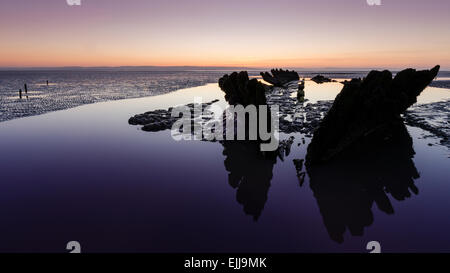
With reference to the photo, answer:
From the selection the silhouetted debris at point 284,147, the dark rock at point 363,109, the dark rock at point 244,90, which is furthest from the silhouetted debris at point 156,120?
the dark rock at point 363,109

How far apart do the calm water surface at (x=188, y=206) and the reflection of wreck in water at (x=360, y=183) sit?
0.10 m

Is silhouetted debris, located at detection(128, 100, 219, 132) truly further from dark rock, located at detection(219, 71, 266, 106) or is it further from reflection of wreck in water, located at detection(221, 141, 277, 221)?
reflection of wreck in water, located at detection(221, 141, 277, 221)

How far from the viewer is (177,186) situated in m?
10.5

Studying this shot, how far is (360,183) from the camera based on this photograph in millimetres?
10477

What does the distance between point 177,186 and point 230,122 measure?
39.3 feet

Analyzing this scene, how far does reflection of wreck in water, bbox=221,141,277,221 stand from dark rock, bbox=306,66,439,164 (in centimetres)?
247

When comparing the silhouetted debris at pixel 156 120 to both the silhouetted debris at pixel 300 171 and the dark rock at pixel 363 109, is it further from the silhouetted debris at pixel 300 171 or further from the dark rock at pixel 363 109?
the dark rock at pixel 363 109

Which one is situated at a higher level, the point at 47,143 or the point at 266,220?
the point at 47,143

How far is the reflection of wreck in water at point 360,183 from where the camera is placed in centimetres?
819

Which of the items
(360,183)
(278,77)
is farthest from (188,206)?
(278,77)

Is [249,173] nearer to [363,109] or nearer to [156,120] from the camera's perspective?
[363,109]
